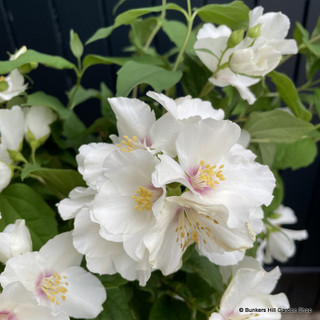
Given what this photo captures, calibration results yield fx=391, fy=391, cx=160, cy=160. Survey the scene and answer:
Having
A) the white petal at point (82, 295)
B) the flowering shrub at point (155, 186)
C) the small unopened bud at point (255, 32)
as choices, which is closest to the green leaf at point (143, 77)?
the flowering shrub at point (155, 186)

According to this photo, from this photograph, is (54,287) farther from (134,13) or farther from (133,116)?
(134,13)

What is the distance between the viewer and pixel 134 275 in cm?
44

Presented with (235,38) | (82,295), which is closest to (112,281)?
(82,295)

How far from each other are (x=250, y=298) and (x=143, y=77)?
321 millimetres

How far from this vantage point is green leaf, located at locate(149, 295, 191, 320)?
0.61 metres

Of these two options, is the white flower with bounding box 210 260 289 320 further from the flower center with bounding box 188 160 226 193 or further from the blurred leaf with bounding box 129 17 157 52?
the blurred leaf with bounding box 129 17 157 52

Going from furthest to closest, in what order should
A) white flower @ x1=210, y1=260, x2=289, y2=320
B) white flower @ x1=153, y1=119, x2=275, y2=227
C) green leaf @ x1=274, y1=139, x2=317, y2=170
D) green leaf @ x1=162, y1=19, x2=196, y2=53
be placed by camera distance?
green leaf @ x1=274, y1=139, x2=317, y2=170
green leaf @ x1=162, y1=19, x2=196, y2=53
white flower @ x1=210, y1=260, x2=289, y2=320
white flower @ x1=153, y1=119, x2=275, y2=227

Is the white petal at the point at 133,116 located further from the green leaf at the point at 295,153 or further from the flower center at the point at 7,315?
the green leaf at the point at 295,153

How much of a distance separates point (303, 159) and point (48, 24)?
60 cm

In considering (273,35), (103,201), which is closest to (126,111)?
(103,201)

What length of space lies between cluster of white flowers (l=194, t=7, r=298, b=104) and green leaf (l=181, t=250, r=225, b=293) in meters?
0.23

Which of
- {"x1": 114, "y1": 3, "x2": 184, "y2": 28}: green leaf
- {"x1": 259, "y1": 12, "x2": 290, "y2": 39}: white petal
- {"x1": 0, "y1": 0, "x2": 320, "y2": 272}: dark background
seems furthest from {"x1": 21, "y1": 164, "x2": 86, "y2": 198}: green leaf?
{"x1": 0, "y1": 0, "x2": 320, "y2": 272}: dark background

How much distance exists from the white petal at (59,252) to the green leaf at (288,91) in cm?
35

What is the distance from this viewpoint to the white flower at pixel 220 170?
372mm
